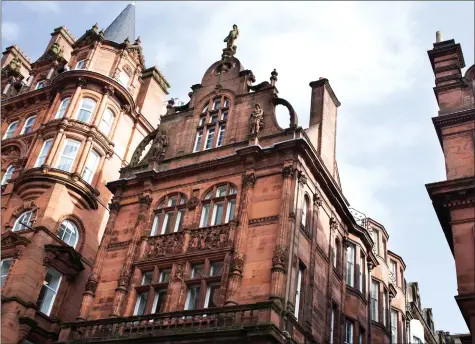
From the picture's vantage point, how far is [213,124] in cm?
3034

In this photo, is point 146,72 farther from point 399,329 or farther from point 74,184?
point 399,329

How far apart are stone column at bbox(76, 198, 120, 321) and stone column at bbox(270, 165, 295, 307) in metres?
9.20

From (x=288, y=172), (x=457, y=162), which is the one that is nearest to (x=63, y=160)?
(x=288, y=172)

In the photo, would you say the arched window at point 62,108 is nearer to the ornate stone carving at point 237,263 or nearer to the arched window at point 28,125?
the arched window at point 28,125

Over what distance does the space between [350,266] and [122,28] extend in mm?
24765

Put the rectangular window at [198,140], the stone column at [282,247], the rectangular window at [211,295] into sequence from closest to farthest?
the stone column at [282,247]
the rectangular window at [211,295]
the rectangular window at [198,140]

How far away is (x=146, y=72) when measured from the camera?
140 ft

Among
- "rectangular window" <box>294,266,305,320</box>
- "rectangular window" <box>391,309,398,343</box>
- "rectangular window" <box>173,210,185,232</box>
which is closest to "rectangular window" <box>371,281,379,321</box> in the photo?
"rectangular window" <box>391,309,398,343</box>

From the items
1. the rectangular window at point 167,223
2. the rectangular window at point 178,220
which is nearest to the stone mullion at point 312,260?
the rectangular window at point 178,220

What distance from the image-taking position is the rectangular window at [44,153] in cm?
3389

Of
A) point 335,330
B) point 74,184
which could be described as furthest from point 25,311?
point 335,330

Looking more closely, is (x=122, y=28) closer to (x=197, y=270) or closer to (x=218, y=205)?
(x=218, y=205)

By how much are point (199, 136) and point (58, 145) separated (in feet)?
29.2

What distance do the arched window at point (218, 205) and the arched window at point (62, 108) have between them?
13.4 metres
